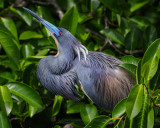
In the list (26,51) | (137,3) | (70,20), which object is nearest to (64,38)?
(70,20)

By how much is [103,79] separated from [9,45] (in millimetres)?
829

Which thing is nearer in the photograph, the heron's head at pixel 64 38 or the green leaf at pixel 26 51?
the heron's head at pixel 64 38

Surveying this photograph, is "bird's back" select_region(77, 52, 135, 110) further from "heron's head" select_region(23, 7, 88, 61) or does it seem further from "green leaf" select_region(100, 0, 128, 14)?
"green leaf" select_region(100, 0, 128, 14)

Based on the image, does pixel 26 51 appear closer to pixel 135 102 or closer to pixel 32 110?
pixel 32 110

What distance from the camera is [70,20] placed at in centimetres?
224

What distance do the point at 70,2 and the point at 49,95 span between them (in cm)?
116

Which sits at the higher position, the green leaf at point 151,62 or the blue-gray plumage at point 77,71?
the green leaf at point 151,62

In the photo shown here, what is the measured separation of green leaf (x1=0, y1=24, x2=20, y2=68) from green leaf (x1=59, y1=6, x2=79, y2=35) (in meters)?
0.43

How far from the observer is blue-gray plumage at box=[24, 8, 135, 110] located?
2211 millimetres

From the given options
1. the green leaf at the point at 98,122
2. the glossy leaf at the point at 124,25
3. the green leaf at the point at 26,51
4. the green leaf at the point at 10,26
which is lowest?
the green leaf at the point at 98,122

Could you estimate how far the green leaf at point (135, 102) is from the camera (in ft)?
4.49

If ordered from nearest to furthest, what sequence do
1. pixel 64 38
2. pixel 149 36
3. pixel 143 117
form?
1. pixel 143 117
2. pixel 64 38
3. pixel 149 36

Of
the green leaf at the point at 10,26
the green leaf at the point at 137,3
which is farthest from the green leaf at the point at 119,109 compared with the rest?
the green leaf at the point at 137,3

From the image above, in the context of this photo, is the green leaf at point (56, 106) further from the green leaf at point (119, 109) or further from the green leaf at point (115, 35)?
the green leaf at point (115, 35)
